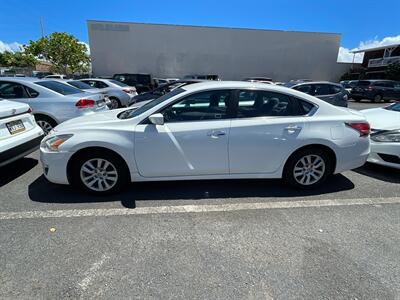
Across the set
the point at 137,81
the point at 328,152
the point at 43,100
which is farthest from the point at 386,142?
the point at 137,81

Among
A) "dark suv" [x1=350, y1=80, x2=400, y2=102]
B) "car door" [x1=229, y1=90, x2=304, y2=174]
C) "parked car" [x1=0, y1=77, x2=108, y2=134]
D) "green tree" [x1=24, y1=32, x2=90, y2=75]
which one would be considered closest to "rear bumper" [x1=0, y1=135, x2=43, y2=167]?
"parked car" [x1=0, y1=77, x2=108, y2=134]

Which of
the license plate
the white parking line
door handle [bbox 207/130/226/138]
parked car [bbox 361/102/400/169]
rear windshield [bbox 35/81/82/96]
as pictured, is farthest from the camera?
rear windshield [bbox 35/81/82/96]

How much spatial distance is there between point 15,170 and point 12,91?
246 cm

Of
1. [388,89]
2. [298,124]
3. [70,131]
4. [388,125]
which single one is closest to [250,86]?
[298,124]

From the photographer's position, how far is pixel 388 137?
14.5 ft

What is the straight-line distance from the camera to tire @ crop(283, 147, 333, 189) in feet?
12.1

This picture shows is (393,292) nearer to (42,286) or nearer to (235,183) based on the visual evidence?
(235,183)

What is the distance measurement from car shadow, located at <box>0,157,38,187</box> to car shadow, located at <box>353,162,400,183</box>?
566cm

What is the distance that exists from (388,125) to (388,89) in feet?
58.7

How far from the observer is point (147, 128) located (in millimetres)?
3365

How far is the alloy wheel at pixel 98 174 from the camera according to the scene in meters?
3.45

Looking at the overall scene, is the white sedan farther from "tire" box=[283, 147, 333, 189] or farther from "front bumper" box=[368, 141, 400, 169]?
"front bumper" box=[368, 141, 400, 169]

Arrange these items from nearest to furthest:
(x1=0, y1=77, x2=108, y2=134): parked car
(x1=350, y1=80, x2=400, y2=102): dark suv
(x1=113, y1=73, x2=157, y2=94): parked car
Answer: (x1=0, y1=77, x2=108, y2=134): parked car → (x1=113, y1=73, x2=157, y2=94): parked car → (x1=350, y1=80, x2=400, y2=102): dark suv

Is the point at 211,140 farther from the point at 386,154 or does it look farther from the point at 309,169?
the point at 386,154
